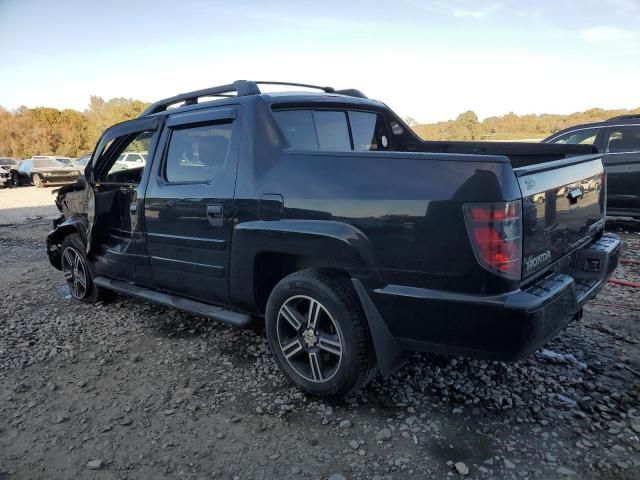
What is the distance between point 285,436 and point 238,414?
377mm

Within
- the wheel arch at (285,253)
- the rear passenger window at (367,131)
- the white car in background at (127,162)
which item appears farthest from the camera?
the white car in background at (127,162)

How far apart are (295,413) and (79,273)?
10.7 feet

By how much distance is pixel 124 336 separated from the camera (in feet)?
13.2

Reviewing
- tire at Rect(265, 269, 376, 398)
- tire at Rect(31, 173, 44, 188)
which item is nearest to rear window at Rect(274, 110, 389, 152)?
tire at Rect(265, 269, 376, 398)

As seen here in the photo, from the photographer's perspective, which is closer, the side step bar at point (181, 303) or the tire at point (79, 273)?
the side step bar at point (181, 303)

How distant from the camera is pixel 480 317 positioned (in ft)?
7.20

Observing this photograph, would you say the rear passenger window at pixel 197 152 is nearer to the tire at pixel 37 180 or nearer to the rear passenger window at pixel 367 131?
the rear passenger window at pixel 367 131

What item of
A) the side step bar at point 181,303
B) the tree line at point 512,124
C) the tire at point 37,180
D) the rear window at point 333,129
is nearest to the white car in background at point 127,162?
the side step bar at point 181,303

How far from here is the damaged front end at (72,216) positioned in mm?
4523

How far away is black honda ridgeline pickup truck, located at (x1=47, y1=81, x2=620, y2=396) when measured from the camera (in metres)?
2.18

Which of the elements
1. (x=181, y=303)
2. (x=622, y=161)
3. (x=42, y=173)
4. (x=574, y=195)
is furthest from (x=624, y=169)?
(x=42, y=173)

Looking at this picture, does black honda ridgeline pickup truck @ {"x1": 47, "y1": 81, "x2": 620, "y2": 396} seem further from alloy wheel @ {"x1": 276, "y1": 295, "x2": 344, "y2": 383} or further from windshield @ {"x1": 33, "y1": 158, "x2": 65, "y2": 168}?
windshield @ {"x1": 33, "y1": 158, "x2": 65, "y2": 168}

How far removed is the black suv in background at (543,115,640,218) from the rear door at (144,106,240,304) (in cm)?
588

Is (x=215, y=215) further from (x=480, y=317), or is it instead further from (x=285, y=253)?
(x=480, y=317)
